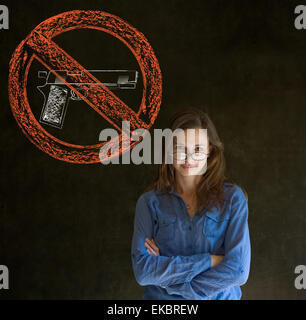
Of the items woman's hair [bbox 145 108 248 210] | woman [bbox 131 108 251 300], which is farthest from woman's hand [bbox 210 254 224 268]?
woman's hair [bbox 145 108 248 210]

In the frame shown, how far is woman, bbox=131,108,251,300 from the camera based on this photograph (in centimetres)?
160

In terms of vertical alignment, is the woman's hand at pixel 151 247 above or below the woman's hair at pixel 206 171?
below

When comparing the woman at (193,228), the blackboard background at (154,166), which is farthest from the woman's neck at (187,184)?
the blackboard background at (154,166)

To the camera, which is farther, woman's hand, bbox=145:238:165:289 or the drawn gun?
the drawn gun

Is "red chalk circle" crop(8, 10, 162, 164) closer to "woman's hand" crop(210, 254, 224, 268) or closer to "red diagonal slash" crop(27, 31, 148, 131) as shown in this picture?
"red diagonal slash" crop(27, 31, 148, 131)

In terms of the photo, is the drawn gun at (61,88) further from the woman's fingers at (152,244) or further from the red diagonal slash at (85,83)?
the woman's fingers at (152,244)

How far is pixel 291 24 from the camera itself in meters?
2.80

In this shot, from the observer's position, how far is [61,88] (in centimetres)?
280

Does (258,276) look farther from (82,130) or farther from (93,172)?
(82,130)

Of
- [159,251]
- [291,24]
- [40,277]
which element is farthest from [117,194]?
[291,24]

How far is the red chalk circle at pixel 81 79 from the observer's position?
9.06 ft

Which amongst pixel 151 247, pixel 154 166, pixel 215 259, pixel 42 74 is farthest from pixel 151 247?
pixel 42 74

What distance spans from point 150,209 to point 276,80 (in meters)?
1.69

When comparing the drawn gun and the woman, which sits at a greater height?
the drawn gun
